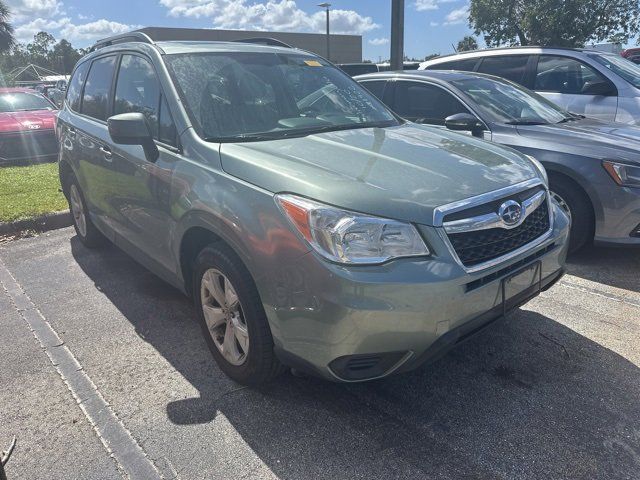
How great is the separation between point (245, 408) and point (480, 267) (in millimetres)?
1362

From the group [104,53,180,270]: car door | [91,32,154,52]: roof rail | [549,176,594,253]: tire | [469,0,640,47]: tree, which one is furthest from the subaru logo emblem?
[469,0,640,47]: tree

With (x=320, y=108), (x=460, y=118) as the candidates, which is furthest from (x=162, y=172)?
(x=460, y=118)

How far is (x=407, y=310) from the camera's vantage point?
213 centimetres

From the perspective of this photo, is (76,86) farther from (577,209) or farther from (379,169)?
(577,209)

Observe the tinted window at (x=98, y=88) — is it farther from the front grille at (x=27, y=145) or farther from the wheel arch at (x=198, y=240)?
the front grille at (x=27, y=145)

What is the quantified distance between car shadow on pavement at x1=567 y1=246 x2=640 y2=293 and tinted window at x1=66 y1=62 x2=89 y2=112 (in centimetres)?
455

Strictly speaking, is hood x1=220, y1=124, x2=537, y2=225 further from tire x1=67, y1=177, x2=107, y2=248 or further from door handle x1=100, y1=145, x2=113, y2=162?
tire x1=67, y1=177, x2=107, y2=248

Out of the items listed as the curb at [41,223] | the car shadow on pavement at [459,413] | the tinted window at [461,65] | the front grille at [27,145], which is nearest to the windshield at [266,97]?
the car shadow on pavement at [459,413]

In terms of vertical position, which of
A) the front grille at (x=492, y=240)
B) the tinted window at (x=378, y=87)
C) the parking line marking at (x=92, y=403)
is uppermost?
the tinted window at (x=378, y=87)

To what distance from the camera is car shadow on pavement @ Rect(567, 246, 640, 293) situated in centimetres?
412

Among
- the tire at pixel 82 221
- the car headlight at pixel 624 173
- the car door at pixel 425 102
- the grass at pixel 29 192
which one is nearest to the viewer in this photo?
the car headlight at pixel 624 173

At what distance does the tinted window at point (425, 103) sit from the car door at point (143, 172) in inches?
118

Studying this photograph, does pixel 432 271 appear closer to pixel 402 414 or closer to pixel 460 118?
pixel 402 414

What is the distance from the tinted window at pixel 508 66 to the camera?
721cm
